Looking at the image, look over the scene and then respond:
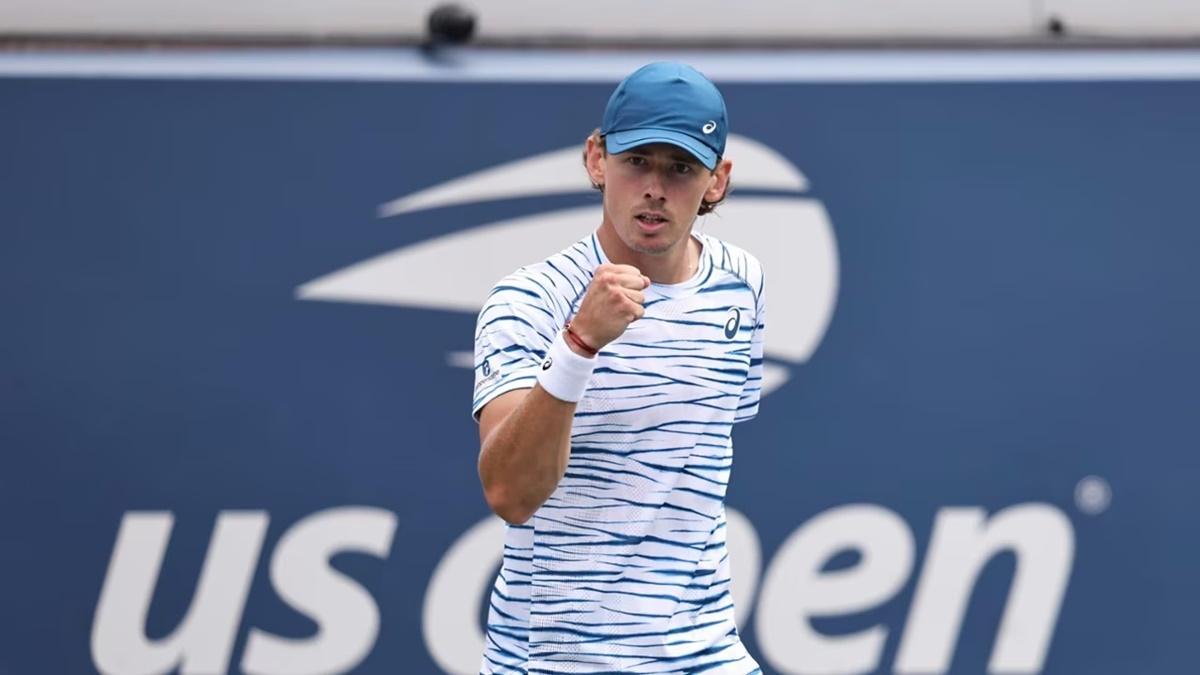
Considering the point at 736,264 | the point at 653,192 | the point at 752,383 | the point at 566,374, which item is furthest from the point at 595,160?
the point at 752,383

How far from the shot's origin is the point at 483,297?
4.71 metres

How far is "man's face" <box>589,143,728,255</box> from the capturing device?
266 centimetres

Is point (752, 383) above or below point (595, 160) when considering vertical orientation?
below

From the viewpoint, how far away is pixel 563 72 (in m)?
4.69

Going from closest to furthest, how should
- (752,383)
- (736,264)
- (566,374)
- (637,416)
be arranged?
1. (566,374)
2. (637,416)
3. (736,264)
4. (752,383)

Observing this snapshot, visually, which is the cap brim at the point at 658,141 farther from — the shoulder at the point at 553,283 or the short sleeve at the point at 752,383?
the short sleeve at the point at 752,383

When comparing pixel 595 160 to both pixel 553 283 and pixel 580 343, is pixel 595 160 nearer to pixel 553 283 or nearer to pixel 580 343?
pixel 553 283

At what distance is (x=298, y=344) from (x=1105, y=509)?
2225 mm

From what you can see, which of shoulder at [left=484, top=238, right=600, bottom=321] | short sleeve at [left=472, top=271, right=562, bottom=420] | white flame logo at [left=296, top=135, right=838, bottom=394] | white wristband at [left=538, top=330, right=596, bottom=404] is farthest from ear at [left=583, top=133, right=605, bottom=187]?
white flame logo at [left=296, top=135, right=838, bottom=394]

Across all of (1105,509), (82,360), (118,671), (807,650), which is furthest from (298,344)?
(1105,509)

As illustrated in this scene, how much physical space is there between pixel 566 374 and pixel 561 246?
2.30m

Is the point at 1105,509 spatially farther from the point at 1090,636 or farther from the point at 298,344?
the point at 298,344

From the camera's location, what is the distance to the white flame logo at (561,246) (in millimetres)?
4645

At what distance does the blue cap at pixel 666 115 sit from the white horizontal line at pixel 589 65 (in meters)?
2.02
